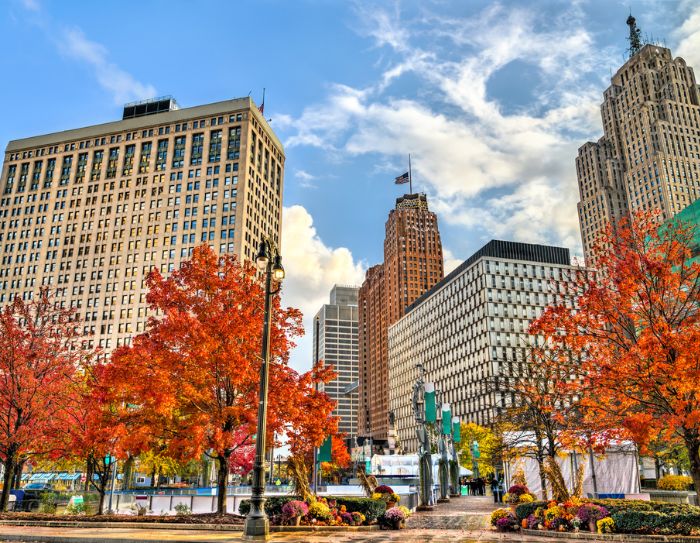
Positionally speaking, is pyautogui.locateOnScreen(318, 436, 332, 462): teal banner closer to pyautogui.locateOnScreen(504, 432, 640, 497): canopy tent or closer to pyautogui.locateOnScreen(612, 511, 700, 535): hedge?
pyautogui.locateOnScreen(504, 432, 640, 497): canopy tent

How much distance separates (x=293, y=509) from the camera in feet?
64.3

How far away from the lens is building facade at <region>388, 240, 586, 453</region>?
122062 millimetres

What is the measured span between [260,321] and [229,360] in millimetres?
2265

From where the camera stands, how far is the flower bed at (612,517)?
16.0m

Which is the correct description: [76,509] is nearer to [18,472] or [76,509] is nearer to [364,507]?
[364,507]

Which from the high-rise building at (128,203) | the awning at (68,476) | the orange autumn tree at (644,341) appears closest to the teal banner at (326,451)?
the orange autumn tree at (644,341)

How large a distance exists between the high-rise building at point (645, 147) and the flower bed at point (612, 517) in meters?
153

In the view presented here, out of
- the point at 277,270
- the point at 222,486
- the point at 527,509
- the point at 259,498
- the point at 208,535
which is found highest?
the point at 277,270

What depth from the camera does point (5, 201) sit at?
12975 cm

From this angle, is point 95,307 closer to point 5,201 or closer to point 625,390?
point 5,201

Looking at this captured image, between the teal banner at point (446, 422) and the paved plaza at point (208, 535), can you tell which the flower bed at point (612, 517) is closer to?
the paved plaza at point (208, 535)

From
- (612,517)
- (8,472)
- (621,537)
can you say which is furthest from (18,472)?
(621,537)

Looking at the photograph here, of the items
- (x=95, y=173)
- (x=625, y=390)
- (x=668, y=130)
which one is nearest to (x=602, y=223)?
(x=668, y=130)

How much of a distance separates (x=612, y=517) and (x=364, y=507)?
9281 mm
